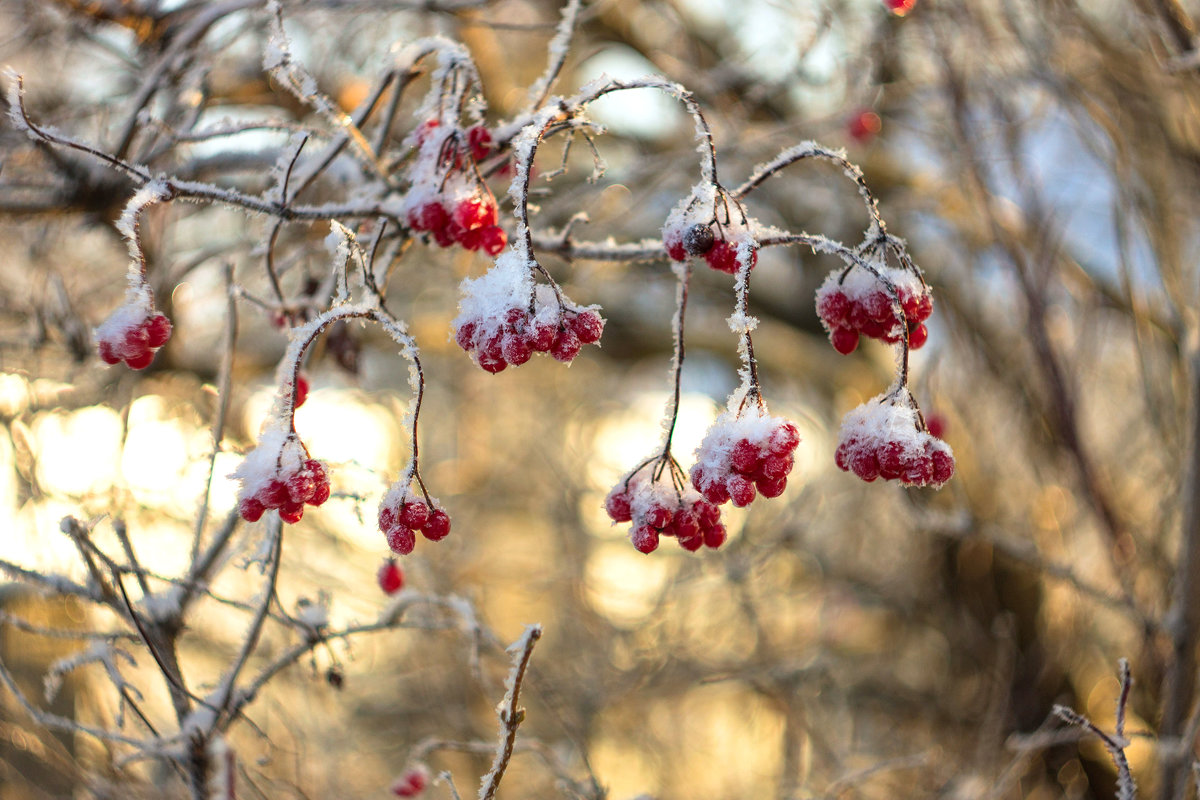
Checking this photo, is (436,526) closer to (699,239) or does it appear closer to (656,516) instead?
(656,516)

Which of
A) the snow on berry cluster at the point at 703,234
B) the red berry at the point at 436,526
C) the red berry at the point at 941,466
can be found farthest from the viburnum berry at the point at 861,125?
the red berry at the point at 436,526

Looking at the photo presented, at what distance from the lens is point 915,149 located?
4.57 meters

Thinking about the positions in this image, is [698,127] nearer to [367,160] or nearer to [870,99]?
[367,160]

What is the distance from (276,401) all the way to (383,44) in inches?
126

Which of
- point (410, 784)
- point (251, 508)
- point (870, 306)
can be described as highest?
point (870, 306)

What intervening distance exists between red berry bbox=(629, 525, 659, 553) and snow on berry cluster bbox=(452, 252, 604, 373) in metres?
0.26

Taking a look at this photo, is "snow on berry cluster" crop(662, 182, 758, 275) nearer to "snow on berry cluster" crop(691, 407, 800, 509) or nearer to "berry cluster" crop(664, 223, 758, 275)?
"berry cluster" crop(664, 223, 758, 275)

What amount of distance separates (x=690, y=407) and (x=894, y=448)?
4159mm

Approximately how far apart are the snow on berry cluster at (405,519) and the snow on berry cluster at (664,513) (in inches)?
9.8

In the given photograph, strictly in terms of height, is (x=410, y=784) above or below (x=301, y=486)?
below

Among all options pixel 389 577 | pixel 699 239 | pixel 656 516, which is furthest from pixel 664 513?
pixel 389 577

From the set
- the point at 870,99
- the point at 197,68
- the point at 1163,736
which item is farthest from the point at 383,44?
the point at 1163,736

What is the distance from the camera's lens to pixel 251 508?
3.60ft

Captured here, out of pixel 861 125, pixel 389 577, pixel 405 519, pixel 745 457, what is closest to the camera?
pixel 745 457
